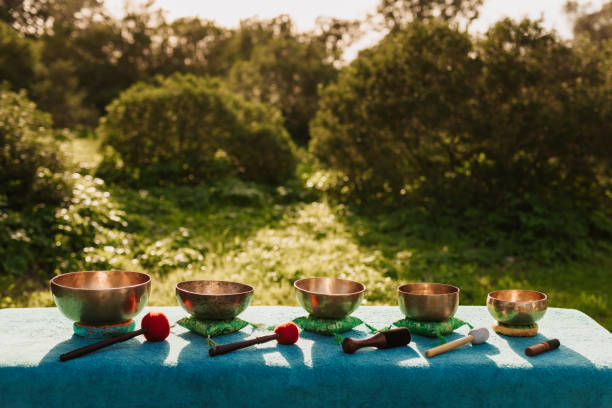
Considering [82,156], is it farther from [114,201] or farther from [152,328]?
[152,328]

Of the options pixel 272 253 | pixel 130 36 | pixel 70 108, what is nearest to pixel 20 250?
pixel 272 253

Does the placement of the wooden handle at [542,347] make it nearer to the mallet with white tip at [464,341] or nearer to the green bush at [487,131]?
the mallet with white tip at [464,341]

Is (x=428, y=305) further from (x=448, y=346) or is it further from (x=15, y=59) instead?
(x=15, y=59)

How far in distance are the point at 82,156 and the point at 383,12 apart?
16.7 meters

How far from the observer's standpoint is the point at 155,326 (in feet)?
7.11

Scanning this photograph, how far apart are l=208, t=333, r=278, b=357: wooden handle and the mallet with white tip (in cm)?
60

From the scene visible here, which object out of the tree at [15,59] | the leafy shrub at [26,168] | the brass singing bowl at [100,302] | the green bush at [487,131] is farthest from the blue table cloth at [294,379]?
the tree at [15,59]

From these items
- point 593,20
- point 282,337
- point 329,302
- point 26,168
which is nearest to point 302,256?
point 26,168

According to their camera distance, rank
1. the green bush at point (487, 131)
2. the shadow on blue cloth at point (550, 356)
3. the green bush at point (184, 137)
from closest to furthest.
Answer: the shadow on blue cloth at point (550, 356), the green bush at point (487, 131), the green bush at point (184, 137)

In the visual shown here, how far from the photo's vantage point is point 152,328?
2.17 m

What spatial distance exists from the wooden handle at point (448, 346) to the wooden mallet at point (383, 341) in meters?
0.13

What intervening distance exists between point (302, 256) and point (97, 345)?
5457mm

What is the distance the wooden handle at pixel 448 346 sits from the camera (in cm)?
205

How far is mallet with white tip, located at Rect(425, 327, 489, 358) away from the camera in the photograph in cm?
205
